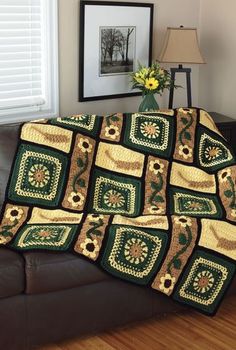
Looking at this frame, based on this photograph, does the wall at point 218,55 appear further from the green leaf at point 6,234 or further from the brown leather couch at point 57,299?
the green leaf at point 6,234

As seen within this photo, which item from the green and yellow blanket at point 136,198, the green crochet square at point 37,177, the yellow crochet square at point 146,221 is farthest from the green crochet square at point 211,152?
the green crochet square at point 37,177

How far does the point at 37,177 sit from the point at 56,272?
579 millimetres

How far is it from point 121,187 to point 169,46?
1.14 meters

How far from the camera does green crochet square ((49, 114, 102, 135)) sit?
3.14 metres

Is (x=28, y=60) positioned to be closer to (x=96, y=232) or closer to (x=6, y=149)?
(x=6, y=149)

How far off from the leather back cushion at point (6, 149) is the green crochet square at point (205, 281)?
3.07 ft

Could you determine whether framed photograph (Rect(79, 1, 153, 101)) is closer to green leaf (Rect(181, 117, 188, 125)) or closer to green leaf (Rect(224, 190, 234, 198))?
green leaf (Rect(181, 117, 188, 125))

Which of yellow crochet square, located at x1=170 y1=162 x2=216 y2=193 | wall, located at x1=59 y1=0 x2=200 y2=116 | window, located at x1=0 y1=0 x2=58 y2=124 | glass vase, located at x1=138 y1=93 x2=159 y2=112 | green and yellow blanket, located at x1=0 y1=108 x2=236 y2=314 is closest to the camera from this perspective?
green and yellow blanket, located at x1=0 y1=108 x2=236 y2=314

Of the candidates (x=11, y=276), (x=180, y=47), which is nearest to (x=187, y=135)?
(x=180, y=47)

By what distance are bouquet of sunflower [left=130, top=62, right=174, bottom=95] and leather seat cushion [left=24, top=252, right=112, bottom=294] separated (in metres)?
1.46

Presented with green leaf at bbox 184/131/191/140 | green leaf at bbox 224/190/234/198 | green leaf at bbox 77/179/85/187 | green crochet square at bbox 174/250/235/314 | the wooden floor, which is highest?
green leaf at bbox 184/131/191/140

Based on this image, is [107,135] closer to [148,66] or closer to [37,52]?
[37,52]

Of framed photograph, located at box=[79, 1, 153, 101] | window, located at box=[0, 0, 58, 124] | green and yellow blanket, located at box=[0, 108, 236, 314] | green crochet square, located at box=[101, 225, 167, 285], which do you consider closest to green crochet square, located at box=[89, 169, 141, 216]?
green and yellow blanket, located at box=[0, 108, 236, 314]

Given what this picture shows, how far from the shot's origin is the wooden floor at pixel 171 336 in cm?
269
